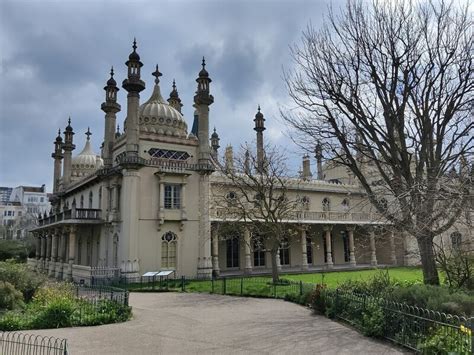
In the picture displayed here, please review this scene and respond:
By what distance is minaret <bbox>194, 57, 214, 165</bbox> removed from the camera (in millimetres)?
26969

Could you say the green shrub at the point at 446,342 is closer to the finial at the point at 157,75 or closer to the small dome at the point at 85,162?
the finial at the point at 157,75

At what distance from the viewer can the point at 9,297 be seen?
13.5 metres

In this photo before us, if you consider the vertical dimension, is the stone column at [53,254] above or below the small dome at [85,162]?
below

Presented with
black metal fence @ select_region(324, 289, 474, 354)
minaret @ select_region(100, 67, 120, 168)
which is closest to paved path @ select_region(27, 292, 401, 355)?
black metal fence @ select_region(324, 289, 474, 354)

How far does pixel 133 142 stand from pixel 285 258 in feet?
53.6

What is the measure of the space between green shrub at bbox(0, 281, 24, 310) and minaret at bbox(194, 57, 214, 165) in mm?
14766

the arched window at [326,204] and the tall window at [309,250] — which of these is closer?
the tall window at [309,250]

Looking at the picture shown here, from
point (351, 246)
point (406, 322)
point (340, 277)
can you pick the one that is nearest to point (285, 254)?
point (351, 246)

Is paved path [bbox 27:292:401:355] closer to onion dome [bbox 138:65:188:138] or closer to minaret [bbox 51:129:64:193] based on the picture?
onion dome [bbox 138:65:188:138]

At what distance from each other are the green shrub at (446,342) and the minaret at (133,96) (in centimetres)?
2006

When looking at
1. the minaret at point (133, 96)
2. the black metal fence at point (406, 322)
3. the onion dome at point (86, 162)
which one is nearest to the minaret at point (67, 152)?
the onion dome at point (86, 162)

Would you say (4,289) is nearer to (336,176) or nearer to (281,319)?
(281,319)

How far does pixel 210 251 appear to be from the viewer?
26797 millimetres

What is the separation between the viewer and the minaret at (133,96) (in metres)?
24.7
